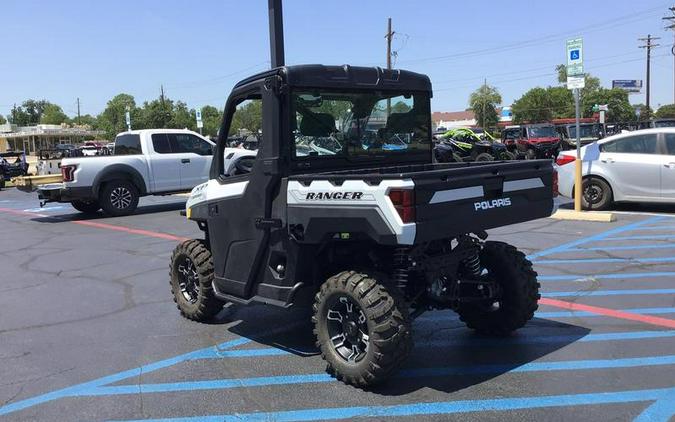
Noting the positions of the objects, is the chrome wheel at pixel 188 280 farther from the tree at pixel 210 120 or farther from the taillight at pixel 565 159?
the tree at pixel 210 120

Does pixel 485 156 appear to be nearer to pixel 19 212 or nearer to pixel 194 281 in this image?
pixel 19 212

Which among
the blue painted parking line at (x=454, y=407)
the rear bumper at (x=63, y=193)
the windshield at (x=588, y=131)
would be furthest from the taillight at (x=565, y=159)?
the windshield at (x=588, y=131)

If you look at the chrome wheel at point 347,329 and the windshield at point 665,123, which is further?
the windshield at point 665,123

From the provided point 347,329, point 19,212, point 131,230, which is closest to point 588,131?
point 131,230

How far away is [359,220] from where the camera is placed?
12.5ft

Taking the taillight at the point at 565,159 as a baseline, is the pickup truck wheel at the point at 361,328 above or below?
below

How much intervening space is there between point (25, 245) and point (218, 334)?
23.0ft

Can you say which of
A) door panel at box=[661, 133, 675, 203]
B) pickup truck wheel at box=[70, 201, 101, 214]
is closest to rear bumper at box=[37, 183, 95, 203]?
pickup truck wheel at box=[70, 201, 101, 214]

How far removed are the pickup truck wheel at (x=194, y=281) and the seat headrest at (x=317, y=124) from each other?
1675 mm

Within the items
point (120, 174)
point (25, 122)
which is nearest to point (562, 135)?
point (120, 174)

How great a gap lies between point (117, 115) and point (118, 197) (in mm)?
120598

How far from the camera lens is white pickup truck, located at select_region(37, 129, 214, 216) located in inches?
539

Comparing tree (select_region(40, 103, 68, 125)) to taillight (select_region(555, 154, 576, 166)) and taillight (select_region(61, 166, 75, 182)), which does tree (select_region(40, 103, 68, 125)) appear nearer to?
taillight (select_region(61, 166, 75, 182))

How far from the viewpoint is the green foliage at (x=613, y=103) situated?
94.4 metres
